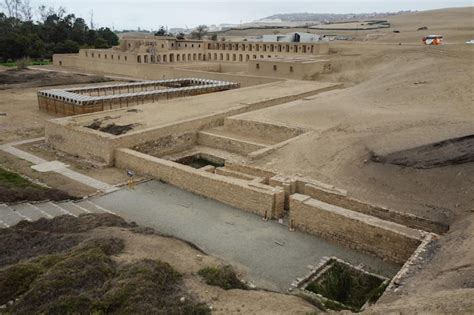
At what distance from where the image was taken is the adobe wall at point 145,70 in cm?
2530

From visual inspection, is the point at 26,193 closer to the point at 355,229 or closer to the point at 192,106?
the point at 355,229

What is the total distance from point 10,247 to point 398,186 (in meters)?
7.82

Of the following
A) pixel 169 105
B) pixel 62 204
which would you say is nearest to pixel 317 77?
pixel 169 105

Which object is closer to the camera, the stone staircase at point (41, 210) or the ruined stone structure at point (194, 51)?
the stone staircase at point (41, 210)

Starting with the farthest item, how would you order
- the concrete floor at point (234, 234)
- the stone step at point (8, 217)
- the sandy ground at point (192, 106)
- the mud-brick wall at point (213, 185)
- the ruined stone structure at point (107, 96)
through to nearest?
1. the ruined stone structure at point (107, 96)
2. the sandy ground at point (192, 106)
3. the mud-brick wall at point (213, 185)
4. the stone step at point (8, 217)
5. the concrete floor at point (234, 234)

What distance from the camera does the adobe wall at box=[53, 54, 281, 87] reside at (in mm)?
25305

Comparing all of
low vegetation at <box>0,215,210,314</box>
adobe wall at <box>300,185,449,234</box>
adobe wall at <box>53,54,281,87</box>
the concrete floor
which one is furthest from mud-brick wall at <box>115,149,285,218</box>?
adobe wall at <box>53,54,281,87</box>

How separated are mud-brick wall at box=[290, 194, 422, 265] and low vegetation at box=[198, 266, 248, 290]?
10.2ft

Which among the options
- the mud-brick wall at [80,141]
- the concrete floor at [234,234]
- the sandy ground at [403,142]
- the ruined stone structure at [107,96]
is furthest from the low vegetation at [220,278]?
the ruined stone structure at [107,96]

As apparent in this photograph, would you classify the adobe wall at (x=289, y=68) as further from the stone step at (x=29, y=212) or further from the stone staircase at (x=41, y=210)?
the stone step at (x=29, y=212)

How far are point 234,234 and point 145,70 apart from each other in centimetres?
2533

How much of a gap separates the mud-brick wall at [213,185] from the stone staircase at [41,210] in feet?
7.05

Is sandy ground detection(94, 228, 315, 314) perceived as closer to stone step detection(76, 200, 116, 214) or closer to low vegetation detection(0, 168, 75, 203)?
stone step detection(76, 200, 116, 214)

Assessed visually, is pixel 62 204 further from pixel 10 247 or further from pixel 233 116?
pixel 233 116
